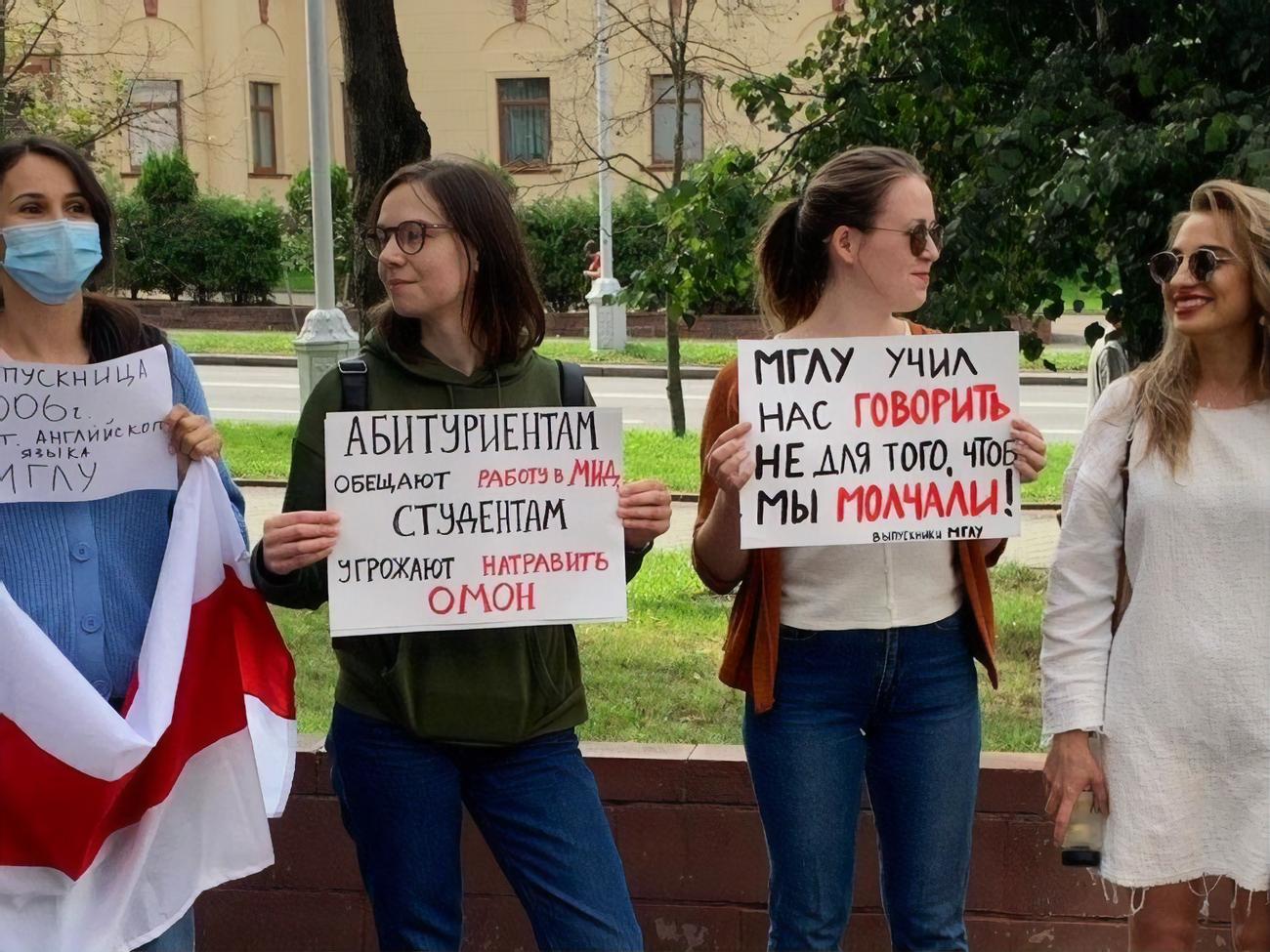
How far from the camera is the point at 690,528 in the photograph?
1052 centimetres

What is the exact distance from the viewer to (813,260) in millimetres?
3203

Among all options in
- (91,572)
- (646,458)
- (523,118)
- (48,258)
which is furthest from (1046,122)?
(523,118)

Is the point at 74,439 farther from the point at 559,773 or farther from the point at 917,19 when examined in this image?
the point at 917,19

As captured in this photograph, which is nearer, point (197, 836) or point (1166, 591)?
point (1166, 591)

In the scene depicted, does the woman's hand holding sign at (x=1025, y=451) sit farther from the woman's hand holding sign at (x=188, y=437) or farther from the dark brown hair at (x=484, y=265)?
the woman's hand holding sign at (x=188, y=437)

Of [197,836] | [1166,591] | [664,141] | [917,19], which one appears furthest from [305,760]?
[664,141]

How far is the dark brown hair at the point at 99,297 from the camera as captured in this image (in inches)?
121

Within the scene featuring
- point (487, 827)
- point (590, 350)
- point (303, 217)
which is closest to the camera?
point (487, 827)

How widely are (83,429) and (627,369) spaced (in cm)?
1886

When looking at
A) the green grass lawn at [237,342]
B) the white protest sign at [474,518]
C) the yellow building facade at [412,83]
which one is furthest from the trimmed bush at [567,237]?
the white protest sign at [474,518]

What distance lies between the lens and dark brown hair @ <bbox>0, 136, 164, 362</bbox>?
309cm

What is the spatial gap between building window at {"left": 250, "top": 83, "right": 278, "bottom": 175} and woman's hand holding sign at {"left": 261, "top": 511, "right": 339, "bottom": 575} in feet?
107

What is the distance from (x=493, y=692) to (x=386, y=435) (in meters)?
0.51

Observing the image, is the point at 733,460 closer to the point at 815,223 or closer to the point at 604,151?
the point at 815,223
